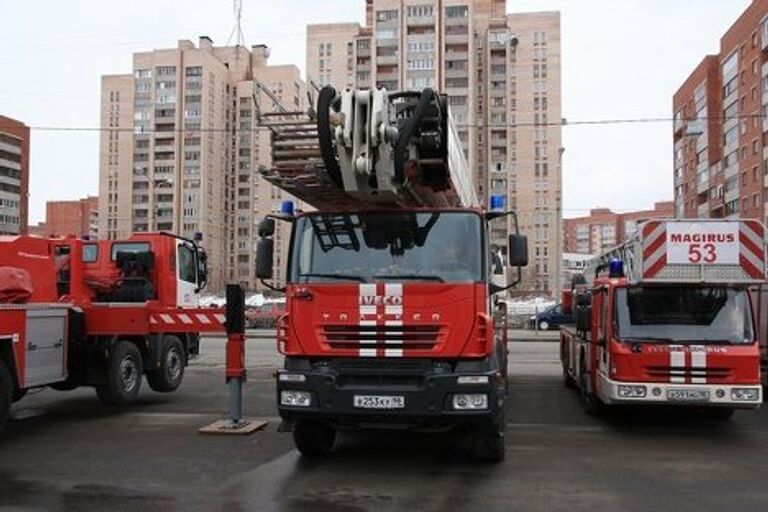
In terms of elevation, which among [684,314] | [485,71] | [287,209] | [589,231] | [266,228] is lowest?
[684,314]

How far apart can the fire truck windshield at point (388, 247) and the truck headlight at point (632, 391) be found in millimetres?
3442

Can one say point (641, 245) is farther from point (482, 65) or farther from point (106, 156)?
point (106, 156)

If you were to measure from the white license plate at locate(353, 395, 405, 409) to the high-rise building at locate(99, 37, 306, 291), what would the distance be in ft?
291

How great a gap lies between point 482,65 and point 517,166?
568 inches

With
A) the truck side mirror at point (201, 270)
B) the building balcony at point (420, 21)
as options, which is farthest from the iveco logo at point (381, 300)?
the building balcony at point (420, 21)

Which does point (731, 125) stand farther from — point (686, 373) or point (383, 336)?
point (383, 336)

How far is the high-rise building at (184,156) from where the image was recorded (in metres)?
101

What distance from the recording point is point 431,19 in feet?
343

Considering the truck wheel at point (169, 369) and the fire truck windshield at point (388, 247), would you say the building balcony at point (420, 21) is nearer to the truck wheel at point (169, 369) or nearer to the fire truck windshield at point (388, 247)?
the truck wheel at point (169, 369)

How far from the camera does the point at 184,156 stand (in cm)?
10194

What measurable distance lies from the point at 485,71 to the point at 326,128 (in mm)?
102131

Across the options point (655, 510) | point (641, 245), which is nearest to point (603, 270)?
point (641, 245)

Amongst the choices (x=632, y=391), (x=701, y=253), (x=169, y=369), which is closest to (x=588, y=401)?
(x=632, y=391)

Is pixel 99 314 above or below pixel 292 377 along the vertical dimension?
above
